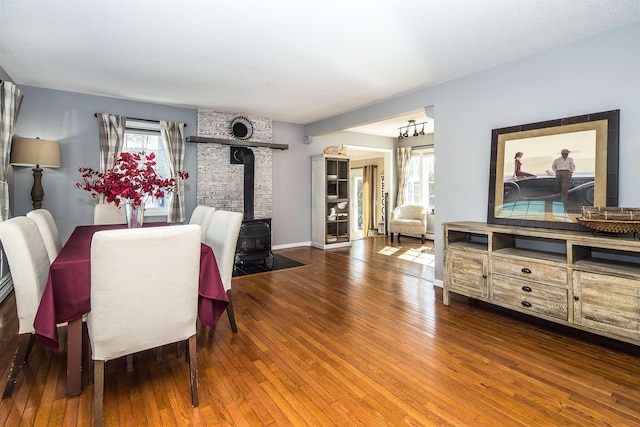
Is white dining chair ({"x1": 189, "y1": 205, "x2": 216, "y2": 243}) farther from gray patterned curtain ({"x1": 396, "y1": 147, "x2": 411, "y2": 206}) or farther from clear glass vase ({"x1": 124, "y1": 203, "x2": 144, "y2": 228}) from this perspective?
gray patterned curtain ({"x1": 396, "y1": 147, "x2": 411, "y2": 206})

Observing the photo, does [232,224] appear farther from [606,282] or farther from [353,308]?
[606,282]

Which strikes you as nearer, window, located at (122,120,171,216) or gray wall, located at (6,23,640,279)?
gray wall, located at (6,23,640,279)

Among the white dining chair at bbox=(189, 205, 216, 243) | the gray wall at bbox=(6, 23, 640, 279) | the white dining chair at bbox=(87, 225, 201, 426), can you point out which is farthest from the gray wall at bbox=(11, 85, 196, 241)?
the white dining chair at bbox=(87, 225, 201, 426)

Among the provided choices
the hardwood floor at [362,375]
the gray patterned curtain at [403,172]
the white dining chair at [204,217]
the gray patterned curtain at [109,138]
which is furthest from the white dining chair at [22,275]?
the gray patterned curtain at [403,172]

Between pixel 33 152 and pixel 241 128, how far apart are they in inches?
114

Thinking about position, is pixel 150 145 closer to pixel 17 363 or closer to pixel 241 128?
pixel 241 128

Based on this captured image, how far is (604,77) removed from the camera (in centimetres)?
272

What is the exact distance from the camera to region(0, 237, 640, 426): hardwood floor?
1.70 meters

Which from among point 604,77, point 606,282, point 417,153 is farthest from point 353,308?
point 417,153

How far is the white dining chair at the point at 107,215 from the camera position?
3.85 meters

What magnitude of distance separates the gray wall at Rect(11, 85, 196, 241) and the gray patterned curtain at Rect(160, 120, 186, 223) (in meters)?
0.55

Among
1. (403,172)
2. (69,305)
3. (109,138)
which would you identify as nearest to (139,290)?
(69,305)

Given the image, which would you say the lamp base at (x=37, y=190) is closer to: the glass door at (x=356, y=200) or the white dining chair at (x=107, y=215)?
the white dining chair at (x=107, y=215)

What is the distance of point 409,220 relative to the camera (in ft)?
24.3
